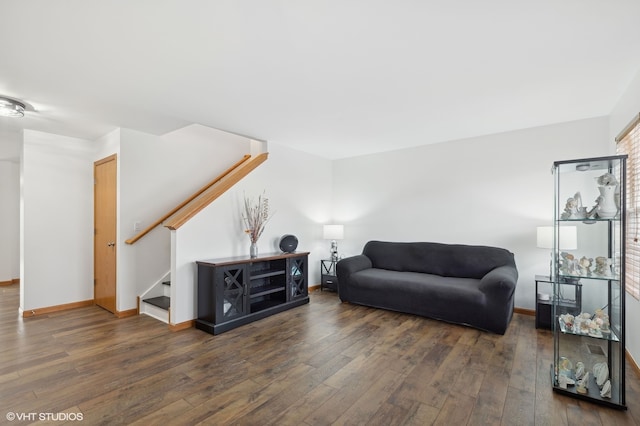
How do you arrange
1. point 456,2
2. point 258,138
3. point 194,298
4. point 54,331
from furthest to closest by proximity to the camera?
point 258,138 → point 194,298 → point 54,331 → point 456,2

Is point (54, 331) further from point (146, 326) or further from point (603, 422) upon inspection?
point (603, 422)

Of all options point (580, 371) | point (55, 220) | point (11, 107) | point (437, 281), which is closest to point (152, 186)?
point (55, 220)

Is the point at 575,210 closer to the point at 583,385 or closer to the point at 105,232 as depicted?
the point at 583,385

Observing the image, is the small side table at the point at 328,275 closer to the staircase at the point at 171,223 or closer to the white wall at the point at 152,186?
the staircase at the point at 171,223

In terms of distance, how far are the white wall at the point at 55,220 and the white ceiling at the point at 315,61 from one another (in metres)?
0.55

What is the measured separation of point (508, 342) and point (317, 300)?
254 centimetres

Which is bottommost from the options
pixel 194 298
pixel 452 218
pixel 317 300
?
pixel 317 300

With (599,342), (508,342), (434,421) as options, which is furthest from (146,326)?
(599,342)

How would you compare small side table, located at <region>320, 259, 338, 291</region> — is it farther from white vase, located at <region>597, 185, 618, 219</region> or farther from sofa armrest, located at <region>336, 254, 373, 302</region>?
white vase, located at <region>597, 185, 618, 219</region>

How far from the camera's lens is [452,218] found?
15.2 ft

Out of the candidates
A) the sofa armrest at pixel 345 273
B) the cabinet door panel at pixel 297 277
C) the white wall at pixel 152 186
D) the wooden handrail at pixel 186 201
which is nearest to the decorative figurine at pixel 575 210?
the sofa armrest at pixel 345 273

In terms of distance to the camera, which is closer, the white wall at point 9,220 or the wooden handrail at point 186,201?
the wooden handrail at point 186,201

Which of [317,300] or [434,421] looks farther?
[317,300]

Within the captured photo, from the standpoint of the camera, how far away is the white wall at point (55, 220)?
3957 millimetres
